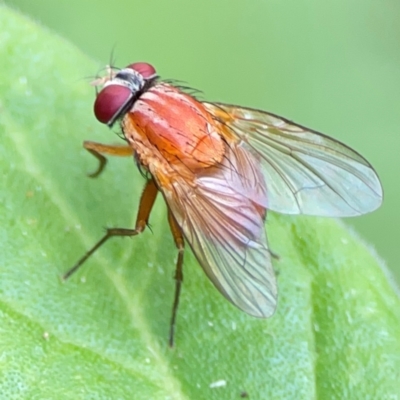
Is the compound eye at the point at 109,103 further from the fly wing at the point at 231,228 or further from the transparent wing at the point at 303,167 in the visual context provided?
the transparent wing at the point at 303,167

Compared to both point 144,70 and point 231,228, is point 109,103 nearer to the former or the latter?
point 144,70

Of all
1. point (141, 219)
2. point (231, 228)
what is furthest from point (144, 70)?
point (231, 228)

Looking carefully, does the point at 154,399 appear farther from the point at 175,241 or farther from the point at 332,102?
the point at 332,102

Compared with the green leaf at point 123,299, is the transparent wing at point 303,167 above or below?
above

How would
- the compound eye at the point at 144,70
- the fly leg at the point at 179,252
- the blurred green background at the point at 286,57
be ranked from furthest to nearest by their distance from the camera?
the blurred green background at the point at 286,57 < the compound eye at the point at 144,70 < the fly leg at the point at 179,252

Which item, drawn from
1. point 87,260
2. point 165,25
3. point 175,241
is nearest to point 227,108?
point 175,241

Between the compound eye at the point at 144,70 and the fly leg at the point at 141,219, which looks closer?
the fly leg at the point at 141,219

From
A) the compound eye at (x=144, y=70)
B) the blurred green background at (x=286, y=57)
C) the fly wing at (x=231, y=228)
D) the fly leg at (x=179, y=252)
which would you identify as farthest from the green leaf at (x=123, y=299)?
the blurred green background at (x=286, y=57)

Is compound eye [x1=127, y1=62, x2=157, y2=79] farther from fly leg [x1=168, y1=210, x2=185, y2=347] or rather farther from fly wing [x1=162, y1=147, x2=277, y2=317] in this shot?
fly leg [x1=168, y1=210, x2=185, y2=347]
